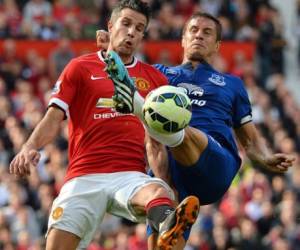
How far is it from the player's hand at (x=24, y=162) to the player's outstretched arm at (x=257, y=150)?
2.44m

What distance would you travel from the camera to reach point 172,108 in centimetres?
998

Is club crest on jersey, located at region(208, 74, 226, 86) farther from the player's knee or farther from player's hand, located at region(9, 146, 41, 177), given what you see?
player's hand, located at region(9, 146, 41, 177)

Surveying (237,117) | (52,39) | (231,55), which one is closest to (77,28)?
(52,39)

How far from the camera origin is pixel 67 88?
10680mm

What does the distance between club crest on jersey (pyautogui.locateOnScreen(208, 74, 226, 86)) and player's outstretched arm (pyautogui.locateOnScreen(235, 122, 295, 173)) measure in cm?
50

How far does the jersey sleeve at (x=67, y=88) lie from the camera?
Answer: 1061 centimetres

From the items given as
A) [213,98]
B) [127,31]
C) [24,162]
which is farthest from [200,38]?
[24,162]

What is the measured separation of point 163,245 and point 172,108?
1.03 metres

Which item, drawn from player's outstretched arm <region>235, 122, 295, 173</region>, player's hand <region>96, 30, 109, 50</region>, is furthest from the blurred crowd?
player's hand <region>96, 30, 109, 50</region>

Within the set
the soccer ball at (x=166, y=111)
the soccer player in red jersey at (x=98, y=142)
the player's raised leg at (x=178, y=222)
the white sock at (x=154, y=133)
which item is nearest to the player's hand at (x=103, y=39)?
the soccer player in red jersey at (x=98, y=142)

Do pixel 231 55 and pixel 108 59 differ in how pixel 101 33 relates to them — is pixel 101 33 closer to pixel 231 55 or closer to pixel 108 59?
pixel 108 59

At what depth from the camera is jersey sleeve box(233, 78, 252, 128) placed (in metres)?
11.6

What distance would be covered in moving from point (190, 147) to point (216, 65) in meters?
12.3

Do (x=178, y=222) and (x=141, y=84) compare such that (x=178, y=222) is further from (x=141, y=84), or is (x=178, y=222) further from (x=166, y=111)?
(x=141, y=84)
